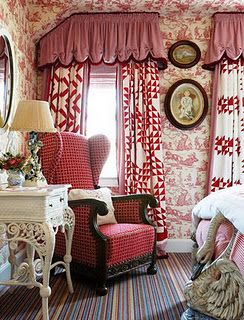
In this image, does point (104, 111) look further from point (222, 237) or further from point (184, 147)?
point (222, 237)

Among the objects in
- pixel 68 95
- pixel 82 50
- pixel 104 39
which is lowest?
pixel 68 95

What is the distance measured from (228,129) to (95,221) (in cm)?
197

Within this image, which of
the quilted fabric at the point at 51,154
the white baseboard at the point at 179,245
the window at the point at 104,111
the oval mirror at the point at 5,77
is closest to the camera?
the oval mirror at the point at 5,77

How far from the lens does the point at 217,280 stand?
79.1 inches

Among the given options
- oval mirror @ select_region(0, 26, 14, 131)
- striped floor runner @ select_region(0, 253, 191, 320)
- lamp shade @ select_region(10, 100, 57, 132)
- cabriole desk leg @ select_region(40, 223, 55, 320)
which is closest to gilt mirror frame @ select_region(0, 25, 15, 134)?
oval mirror @ select_region(0, 26, 14, 131)

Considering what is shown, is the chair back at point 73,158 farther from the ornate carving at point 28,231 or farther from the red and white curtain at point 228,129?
the red and white curtain at point 228,129

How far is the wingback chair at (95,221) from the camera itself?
112 inches

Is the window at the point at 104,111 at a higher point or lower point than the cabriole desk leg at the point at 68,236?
higher

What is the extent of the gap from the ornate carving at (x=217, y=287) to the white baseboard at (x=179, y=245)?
193cm

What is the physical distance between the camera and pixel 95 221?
2873mm

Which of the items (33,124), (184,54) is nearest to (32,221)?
(33,124)

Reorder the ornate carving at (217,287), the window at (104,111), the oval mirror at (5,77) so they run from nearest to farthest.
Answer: the ornate carving at (217,287) < the oval mirror at (5,77) < the window at (104,111)

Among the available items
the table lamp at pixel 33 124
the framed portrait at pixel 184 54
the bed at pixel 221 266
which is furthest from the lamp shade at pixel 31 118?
the framed portrait at pixel 184 54

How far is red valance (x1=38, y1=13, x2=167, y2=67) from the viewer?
4.02 metres
